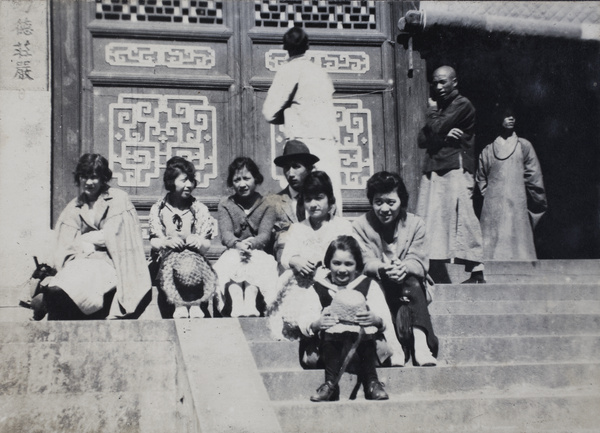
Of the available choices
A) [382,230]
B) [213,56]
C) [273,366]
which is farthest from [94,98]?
[273,366]

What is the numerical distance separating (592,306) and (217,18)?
4.96 metres

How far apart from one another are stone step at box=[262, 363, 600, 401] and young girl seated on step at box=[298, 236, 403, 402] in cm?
14

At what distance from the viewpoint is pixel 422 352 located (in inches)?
251

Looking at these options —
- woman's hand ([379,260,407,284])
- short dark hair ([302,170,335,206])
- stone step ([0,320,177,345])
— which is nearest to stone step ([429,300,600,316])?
woman's hand ([379,260,407,284])

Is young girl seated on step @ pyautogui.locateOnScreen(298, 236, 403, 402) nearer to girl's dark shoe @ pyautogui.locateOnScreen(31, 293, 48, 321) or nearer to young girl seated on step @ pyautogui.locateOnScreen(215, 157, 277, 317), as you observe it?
young girl seated on step @ pyautogui.locateOnScreen(215, 157, 277, 317)

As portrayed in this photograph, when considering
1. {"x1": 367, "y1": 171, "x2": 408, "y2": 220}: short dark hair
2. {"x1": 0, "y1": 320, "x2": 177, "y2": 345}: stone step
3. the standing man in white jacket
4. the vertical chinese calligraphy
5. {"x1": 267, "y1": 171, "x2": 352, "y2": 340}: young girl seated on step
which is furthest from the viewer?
the vertical chinese calligraphy

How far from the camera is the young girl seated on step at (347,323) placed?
19.3ft

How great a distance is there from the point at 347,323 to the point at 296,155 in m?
2.27

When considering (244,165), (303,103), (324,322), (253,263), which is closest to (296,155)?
(244,165)

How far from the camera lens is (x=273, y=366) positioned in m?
6.26

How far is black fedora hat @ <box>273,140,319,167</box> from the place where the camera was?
7.86m

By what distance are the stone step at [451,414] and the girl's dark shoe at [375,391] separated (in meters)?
0.07

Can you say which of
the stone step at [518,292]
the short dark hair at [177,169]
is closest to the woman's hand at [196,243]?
the short dark hair at [177,169]

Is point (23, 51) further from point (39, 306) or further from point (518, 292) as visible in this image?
point (518, 292)
